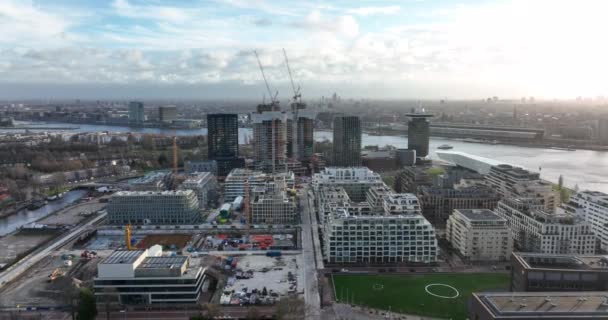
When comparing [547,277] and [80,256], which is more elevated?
[547,277]

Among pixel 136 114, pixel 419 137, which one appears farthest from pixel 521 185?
pixel 136 114

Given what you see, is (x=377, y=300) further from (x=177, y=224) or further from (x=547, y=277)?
(x=177, y=224)

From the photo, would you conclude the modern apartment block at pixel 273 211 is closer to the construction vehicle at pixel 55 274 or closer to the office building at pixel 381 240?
the office building at pixel 381 240

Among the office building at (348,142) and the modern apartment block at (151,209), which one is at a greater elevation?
the office building at (348,142)

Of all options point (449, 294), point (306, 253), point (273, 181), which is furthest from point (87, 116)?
point (449, 294)

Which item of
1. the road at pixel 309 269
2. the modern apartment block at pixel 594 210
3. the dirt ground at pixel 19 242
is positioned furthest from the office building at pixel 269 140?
the modern apartment block at pixel 594 210

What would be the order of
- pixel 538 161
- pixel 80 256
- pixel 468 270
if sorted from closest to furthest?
pixel 468 270 → pixel 80 256 → pixel 538 161
